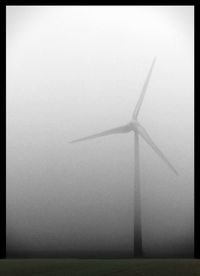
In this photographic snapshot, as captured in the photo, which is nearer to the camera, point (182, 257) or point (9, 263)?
point (9, 263)

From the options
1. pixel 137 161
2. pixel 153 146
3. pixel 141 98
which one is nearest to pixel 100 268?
pixel 137 161

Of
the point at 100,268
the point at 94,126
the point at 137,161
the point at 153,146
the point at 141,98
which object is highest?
the point at 141,98

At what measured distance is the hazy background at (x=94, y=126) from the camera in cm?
287

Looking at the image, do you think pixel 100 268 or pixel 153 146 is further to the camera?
pixel 153 146

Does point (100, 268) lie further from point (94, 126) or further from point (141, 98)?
point (141, 98)

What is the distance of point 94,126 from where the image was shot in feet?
9.50

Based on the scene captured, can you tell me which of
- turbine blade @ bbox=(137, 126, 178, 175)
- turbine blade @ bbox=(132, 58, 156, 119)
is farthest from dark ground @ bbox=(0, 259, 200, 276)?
turbine blade @ bbox=(132, 58, 156, 119)

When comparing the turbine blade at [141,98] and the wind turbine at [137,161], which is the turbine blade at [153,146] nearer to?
the wind turbine at [137,161]

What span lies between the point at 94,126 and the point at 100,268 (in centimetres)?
115

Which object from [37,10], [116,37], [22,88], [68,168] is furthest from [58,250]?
[37,10]

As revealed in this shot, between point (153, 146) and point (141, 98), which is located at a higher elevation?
point (141, 98)

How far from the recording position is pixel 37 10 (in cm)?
294

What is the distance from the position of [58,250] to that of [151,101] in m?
1.50
